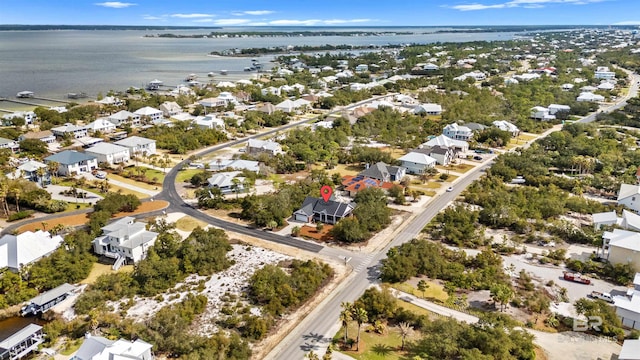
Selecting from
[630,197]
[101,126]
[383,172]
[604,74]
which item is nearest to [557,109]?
[630,197]

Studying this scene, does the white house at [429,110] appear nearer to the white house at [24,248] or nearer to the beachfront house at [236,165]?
the beachfront house at [236,165]

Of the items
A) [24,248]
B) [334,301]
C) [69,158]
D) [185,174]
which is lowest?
[334,301]

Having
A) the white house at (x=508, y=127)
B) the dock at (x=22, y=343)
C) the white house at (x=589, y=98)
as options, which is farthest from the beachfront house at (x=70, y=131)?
the white house at (x=589, y=98)

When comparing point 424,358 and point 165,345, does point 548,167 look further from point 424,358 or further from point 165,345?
point 165,345

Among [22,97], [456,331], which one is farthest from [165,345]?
[22,97]

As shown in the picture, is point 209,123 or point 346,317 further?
point 209,123

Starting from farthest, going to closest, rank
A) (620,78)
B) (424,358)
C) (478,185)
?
(620,78) < (478,185) < (424,358)

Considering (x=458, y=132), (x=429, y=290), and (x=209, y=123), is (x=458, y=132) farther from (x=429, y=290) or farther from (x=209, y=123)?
(x=429, y=290)
